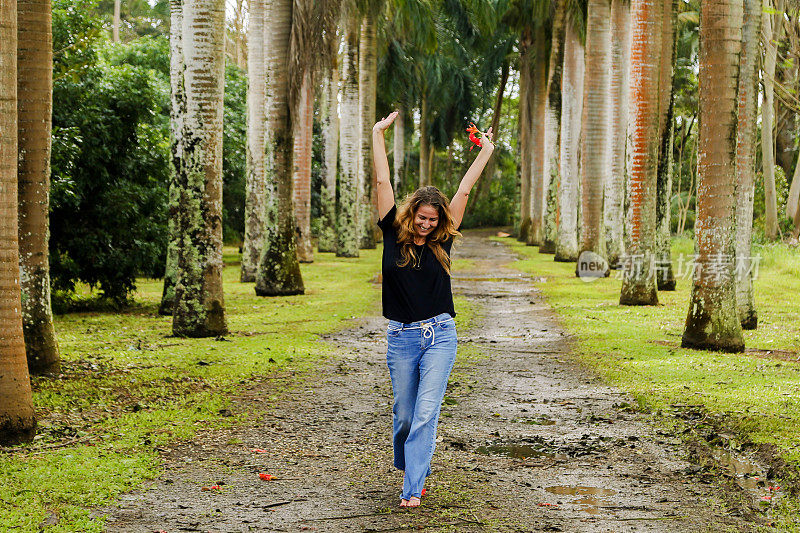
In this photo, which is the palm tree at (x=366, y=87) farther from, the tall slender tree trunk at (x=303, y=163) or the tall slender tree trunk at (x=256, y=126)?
the tall slender tree trunk at (x=256, y=126)

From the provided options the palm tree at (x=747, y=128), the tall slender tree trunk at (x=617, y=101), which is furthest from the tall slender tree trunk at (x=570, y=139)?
the palm tree at (x=747, y=128)

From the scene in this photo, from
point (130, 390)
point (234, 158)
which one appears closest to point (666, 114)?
point (130, 390)

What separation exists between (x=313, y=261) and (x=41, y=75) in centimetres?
1922

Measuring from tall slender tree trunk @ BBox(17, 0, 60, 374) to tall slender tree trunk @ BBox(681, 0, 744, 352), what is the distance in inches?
292

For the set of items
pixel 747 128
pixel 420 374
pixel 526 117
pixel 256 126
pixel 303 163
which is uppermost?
pixel 526 117

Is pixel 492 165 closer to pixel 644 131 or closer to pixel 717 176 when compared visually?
pixel 644 131

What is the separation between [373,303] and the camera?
17562mm

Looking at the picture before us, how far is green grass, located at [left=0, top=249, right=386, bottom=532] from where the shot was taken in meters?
5.66

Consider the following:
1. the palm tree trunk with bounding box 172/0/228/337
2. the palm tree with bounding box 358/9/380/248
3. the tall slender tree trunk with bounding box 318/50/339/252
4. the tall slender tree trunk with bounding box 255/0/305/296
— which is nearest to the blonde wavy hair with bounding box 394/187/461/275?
the palm tree trunk with bounding box 172/0/228/337

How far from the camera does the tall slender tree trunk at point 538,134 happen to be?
117 feet

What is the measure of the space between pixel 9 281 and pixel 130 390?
2.38 m

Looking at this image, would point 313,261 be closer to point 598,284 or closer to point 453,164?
point 598,284

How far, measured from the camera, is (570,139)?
27.8 metres

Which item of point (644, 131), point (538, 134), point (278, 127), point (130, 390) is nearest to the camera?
point (130, 390)
